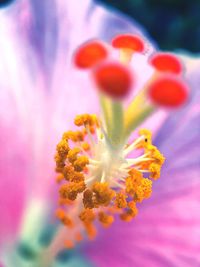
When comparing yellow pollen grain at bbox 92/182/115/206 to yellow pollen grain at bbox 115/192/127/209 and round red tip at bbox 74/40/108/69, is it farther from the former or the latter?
round red tip at bbox 74/40/108/69

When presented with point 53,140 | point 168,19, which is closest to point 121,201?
point 53,140

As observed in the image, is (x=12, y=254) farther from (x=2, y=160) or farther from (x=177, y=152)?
(x=177, y=152)

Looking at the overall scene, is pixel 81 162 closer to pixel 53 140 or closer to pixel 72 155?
pixel 72 155

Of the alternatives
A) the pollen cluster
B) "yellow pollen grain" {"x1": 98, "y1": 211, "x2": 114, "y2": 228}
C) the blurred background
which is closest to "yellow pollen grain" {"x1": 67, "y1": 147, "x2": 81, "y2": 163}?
the pollen cluster

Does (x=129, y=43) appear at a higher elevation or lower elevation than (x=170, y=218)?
higher

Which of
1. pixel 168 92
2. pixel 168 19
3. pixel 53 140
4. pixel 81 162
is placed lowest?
pixel 168 92

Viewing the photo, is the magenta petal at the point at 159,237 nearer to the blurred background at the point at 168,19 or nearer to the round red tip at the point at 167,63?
the round red tip at the point at 167,63

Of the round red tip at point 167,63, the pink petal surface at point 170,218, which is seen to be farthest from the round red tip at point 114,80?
the pink petal surface at point 170,218
